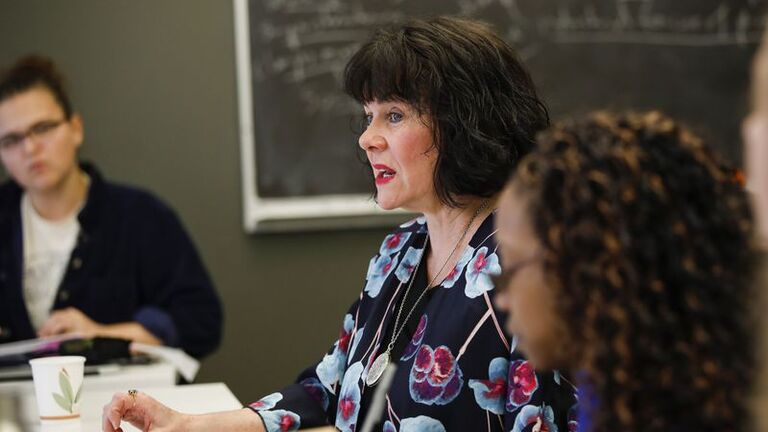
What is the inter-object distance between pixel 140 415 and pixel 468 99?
73 cm

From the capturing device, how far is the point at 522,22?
3.55 m

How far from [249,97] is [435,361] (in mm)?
1957

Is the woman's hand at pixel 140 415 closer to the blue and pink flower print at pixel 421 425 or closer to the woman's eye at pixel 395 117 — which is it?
the blue and pink flower print at pixel 421 425

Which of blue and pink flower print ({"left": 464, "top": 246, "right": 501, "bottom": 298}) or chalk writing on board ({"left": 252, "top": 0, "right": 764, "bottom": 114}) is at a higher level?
chalk writing on board ({"left": 252, "top": 0, "right": 764, "bottom": 114})

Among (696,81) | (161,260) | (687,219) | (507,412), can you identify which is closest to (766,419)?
(687,219)

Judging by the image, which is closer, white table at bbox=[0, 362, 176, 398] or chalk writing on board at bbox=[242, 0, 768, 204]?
white table at bbox=[0, 362, 176, 398]

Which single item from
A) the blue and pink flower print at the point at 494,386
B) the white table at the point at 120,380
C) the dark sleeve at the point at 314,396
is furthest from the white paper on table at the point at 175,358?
the blue and pink flower print at the point at 494,386

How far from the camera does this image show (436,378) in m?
1.57

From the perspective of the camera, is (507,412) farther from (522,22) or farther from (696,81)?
(696,81)

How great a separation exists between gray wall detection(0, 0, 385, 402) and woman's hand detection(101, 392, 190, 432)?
69.7 inches

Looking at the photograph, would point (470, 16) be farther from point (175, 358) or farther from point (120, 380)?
point (120, 380)

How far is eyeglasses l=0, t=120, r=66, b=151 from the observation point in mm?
2896

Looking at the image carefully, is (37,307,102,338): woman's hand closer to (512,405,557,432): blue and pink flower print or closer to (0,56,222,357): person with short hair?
(0,56,222,357): person with short hair

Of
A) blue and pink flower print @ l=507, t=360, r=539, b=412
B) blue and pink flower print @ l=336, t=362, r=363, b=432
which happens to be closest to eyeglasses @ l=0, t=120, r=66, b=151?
blue and pink flower print @ l=336, t=362, r=363, b=432
